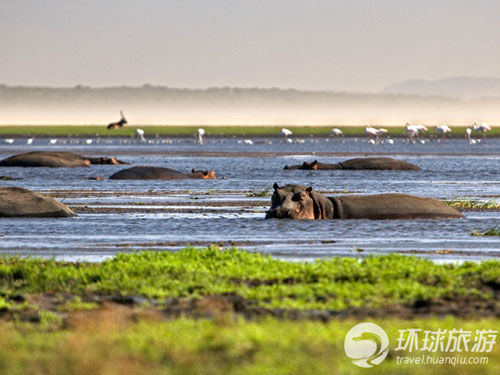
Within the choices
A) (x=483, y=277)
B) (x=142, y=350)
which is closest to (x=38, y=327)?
(x=142, y=350)

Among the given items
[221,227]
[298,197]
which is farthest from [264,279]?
[298,197]

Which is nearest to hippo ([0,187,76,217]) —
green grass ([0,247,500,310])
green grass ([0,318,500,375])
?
green grass ([0,247,500,310])

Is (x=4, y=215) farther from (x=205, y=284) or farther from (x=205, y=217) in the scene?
(x=205, y=284)

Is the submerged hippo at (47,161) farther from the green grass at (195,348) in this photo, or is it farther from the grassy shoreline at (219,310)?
the green grass at (195,348)

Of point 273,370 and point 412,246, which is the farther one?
point 412,246

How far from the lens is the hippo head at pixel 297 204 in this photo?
24.7 metres

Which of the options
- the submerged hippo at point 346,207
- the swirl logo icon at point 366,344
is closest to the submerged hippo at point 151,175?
the submerged hippo at point 346,207

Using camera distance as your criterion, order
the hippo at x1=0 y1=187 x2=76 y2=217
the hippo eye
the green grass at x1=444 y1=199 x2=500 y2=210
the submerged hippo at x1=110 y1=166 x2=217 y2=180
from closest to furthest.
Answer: the hippo eye, the hippo at x1=0 y1=187 x2=76 y2=217, the green grass at x1=444 y1=199 x2=500 y2=210, the submerged hippo at x1=110 y1=166 x2=217 y2=180

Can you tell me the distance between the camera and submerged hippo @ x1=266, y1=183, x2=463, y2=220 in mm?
24781

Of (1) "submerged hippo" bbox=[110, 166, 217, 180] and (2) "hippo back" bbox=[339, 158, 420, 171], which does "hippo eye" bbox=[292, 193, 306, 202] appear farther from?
(2) "hippo back" bbox=[339, 158, 420, 171]

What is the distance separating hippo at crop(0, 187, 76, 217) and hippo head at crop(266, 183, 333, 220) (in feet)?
15.6

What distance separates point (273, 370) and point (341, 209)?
16338 millimetres

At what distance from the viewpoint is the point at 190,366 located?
29.7ft

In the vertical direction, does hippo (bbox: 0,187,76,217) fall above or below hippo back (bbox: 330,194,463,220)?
above
